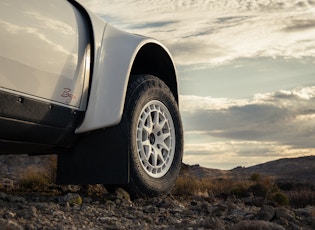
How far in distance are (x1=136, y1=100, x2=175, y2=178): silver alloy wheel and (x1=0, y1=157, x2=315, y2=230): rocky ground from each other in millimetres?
320

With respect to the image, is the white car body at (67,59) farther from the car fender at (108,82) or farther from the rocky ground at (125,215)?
the rocky ground at (125,215)

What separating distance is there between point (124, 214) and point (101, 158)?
70 centimetres

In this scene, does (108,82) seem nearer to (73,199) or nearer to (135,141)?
(135,141)

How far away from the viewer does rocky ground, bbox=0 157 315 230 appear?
4.12 m

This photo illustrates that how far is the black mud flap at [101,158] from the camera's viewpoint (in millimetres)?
5188

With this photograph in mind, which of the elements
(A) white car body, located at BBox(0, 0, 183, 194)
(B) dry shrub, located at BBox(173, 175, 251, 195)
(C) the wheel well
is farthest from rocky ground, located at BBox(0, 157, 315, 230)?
(B) dry shrub, located at BBox(173, 175, 251, 195)

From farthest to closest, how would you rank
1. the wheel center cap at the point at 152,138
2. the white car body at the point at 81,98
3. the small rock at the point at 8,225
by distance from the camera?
the wheel center cap at the point at 152,138 → the white car body at the point at 81,98 → the small rock at the point at 8,225

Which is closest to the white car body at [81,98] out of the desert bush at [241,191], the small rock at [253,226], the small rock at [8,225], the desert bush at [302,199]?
the small rock at [8,225]

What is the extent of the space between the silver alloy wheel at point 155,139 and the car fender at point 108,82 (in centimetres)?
38

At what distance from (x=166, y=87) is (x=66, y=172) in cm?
132

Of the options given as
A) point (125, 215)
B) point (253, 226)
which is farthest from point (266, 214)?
point (125, 215)

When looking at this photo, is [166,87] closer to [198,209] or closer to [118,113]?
[118,113]

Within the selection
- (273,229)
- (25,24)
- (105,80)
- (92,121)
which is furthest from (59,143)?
(273,229)

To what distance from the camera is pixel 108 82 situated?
5141mm
